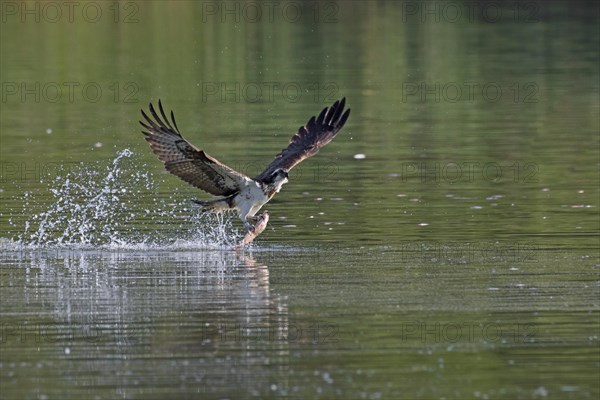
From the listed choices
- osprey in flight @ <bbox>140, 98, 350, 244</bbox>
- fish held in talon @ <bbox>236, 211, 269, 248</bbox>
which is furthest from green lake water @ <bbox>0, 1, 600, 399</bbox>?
osprey in flight @ <bbox>140, 98, 350, 244</bbox>

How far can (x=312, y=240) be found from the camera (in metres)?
16.0

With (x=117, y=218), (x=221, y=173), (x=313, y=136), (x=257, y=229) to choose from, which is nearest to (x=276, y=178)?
(x=221, y=173)

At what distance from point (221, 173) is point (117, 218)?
227 cm

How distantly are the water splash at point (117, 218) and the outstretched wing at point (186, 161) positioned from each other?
69 centimetres

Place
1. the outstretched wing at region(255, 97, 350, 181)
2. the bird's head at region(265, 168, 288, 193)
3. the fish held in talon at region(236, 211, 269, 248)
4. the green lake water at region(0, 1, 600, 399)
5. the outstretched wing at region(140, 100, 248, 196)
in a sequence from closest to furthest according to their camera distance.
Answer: the green lake water at region(0, 1, 600, 399), the outstretched wing at region(140, 100, 248, 196), the fish held in talon at region(236, 211, 269, 248), the bird's head at region(265, 168, 288, 193), the outstretched wing at region(255, 97, 350, 181)

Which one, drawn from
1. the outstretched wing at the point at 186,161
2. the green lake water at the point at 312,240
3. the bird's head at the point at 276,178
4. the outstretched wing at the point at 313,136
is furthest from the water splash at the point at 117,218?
the outstretched wing at the point at 313,136

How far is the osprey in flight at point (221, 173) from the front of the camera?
1559 centimetres

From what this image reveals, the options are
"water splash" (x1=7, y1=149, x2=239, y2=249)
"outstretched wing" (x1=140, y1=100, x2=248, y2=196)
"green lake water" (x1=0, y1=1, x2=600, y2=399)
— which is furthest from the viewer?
"water splash" (x1=7, y1=149, x2=239, y2=249)

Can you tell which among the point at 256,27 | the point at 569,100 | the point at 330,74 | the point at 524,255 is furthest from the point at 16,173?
the point at 256,27

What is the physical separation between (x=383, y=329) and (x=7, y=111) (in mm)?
20318

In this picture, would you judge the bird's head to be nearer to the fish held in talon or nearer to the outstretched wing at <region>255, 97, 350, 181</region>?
the fish held in talon

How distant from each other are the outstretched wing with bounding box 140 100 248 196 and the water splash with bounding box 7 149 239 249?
69 centimetres

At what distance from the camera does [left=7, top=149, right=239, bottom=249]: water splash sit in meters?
16.3

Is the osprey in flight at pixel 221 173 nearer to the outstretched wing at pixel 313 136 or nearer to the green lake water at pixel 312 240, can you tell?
the outstretched wing at pixel 313 136
